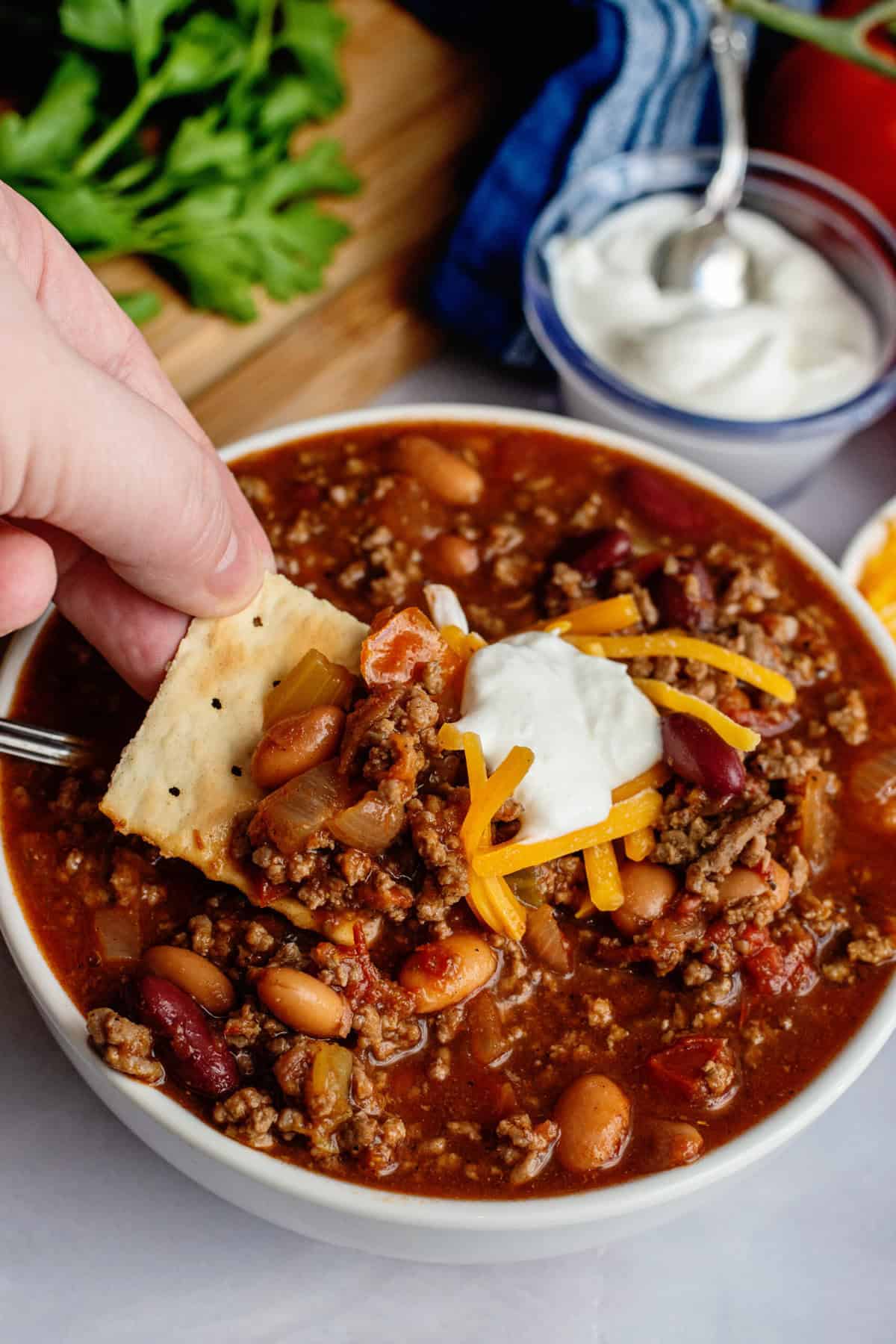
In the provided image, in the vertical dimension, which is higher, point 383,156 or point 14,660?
point 383,156

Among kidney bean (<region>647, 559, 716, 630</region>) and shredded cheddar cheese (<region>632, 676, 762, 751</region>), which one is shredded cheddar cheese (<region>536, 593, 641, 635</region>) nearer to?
kidney bean (<region>647, 559, 716, 630</region>)

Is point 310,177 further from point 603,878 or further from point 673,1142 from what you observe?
point 673,1142

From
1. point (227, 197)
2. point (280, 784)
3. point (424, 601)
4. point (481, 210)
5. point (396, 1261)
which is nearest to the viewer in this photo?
point (280, 784)

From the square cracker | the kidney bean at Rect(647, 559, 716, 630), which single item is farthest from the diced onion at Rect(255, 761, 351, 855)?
the kidney bean at Rect(647, 559, 716, 630)

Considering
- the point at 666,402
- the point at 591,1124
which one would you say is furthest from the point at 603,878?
the point at 666,402

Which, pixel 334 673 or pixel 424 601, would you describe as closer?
pixel 334 673

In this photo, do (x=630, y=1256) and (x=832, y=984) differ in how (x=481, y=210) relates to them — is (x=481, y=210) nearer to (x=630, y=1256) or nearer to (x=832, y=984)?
(x=832, y=984)

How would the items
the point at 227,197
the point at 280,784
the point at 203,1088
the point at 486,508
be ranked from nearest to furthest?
the point at 203,1088 → the point at 280,784 → the point at 486,508 → the point at 227,197

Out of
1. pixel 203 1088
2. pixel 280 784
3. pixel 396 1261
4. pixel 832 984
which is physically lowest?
pixel 396 1261

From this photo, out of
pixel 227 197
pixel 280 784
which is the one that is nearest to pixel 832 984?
pixel 280 784
